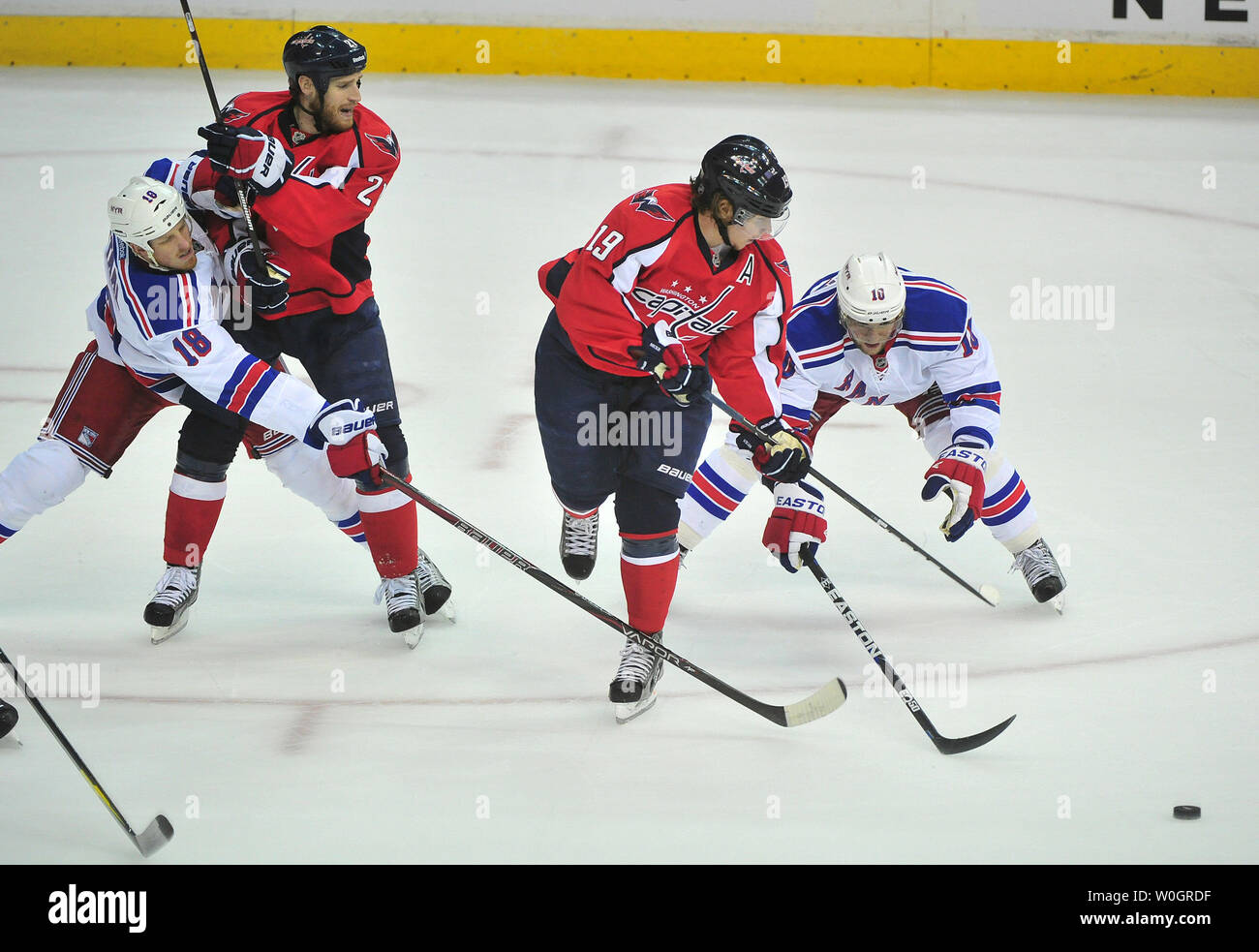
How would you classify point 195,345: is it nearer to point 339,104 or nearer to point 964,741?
point 339,104

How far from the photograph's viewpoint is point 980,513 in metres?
3.76

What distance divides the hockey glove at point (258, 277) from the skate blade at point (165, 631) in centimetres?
78

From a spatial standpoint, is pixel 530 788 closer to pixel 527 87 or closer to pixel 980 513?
pixel 980 513

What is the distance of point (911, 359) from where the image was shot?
3764mm

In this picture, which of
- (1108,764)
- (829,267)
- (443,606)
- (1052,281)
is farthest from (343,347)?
(1052,281)

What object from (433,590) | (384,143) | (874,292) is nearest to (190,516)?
(433,590)

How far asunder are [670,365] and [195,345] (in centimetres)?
101

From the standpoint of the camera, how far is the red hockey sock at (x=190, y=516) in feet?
11.5

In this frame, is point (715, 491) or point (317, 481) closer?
point (317, 481)

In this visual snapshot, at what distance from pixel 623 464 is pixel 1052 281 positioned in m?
3.54

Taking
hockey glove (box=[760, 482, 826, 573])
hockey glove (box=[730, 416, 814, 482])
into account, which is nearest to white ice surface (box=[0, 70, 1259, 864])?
hockey glove (box=[760, 482, 826, 573])

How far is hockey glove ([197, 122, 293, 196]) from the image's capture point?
128 inches
